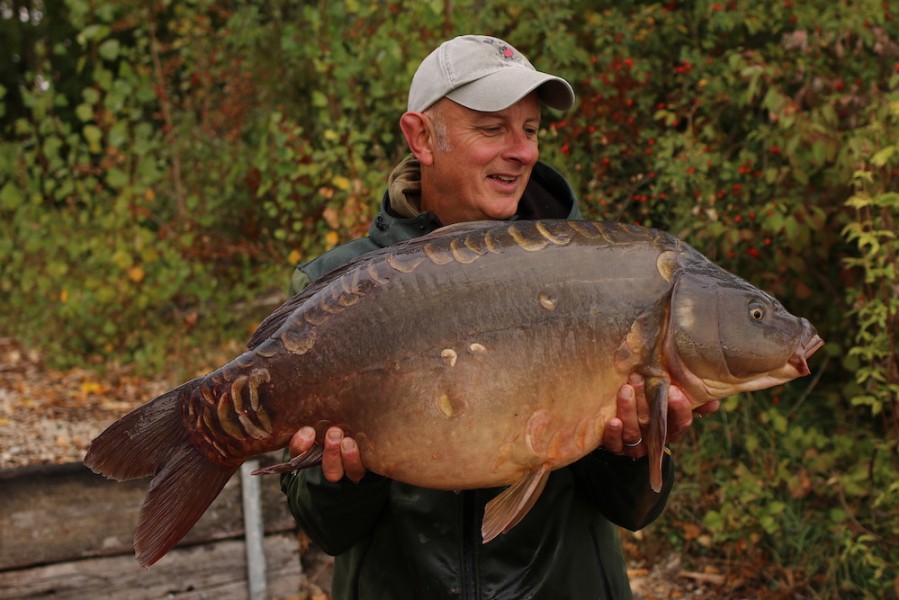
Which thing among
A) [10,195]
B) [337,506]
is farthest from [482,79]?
[10,195]

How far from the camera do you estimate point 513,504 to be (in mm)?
1740

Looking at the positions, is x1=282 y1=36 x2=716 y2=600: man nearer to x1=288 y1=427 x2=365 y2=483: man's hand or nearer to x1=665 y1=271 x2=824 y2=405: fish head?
x1=288 y1=427 x2=365 y2=483: man's hand

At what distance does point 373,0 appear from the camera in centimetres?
561

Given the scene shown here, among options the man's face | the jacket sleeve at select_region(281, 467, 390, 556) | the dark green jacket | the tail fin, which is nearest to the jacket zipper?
the dark green jacket

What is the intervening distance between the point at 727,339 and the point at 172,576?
2769mm

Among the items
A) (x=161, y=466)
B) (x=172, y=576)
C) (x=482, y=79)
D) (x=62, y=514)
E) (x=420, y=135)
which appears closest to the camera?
(x=161, y=466)

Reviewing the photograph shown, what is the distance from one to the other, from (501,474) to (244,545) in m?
2.50

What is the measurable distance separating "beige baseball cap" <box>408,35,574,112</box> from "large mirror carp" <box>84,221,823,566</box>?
350 millimetres

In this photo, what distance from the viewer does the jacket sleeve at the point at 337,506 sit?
191 cm

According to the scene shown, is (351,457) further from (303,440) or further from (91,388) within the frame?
(91,388)

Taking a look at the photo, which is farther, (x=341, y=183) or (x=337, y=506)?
(x=341, y=183)

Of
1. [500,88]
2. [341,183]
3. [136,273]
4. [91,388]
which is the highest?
[500,88]

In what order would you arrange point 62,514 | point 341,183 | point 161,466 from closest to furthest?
point 161,466, point 62,514, point 341,183

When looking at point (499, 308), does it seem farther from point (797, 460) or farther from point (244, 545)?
point (797, 460)
